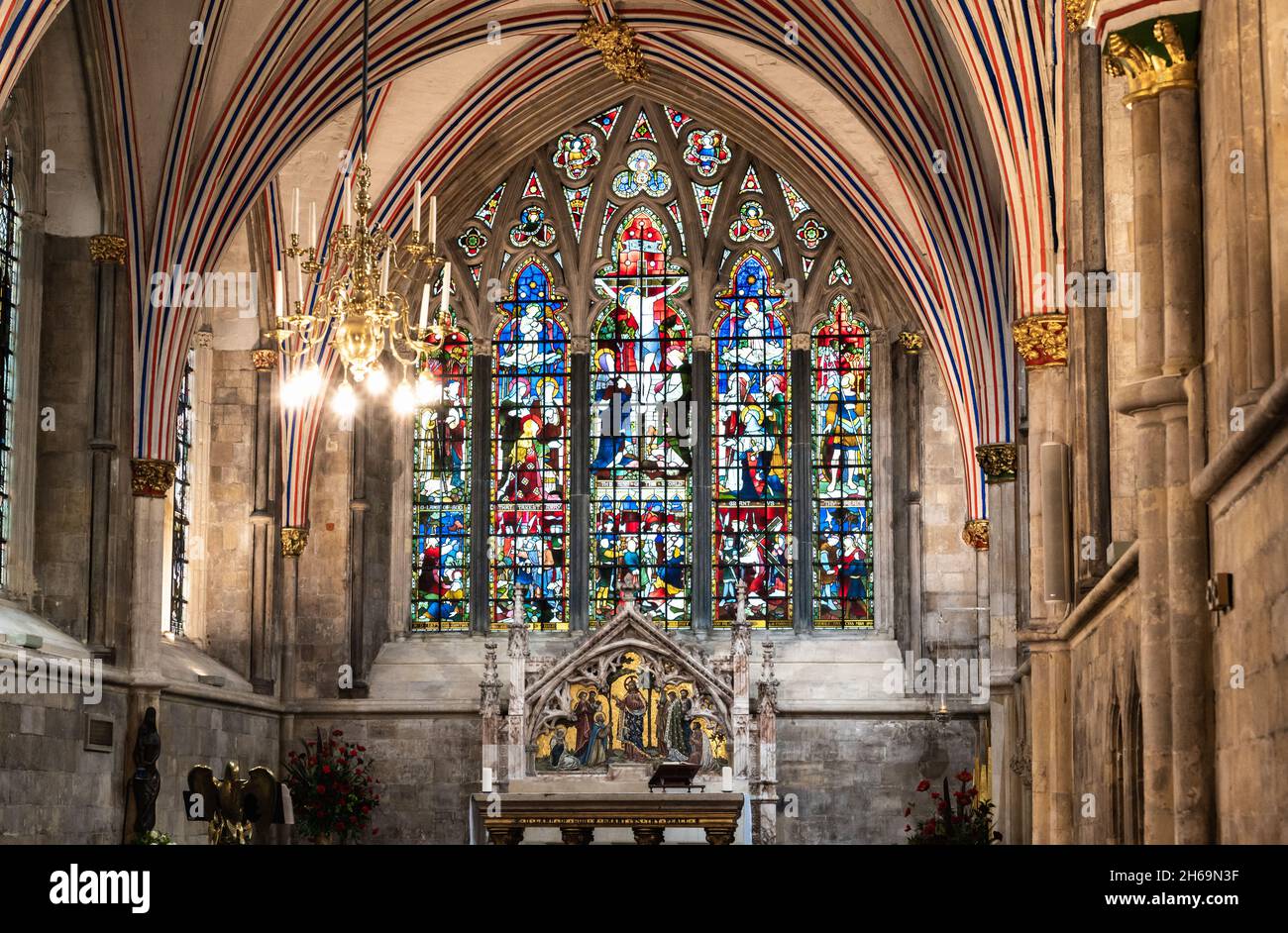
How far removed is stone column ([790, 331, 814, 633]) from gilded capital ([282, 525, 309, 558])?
550 cm

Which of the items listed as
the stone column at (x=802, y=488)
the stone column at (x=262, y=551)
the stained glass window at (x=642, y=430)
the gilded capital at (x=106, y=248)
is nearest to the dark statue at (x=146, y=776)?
the stone column at (x=262, y=551)

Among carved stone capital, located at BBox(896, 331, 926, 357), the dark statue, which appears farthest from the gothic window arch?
the dark statue

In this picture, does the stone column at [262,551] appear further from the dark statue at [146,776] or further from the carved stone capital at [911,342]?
the carved stone capital at [911,342]

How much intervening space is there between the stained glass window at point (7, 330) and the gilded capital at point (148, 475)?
1.08 metres

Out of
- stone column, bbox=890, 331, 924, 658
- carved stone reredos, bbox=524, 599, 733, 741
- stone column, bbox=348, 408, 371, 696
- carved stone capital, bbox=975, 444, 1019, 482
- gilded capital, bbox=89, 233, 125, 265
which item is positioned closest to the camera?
gilded capital, bbox=89, 233, 125, 265

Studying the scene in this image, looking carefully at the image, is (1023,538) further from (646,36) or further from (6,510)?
(6,510)

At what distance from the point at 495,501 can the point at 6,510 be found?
21.5 feet

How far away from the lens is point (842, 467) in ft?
68.2

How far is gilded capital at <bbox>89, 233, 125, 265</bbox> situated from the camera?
16000 millimetres

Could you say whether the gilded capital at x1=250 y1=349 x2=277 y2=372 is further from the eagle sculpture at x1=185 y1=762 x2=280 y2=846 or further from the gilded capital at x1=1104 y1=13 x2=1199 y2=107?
the gilded capital at x1=1104 y1=13 x2=1199 y2=107

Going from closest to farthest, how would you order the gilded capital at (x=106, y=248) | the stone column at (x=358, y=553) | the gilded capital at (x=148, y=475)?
the gilded capital at (x=106, y=248), the gilded capital at (x=148, y=475), the stone column at (x=358, y=553)

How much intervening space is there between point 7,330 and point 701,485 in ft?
26.4

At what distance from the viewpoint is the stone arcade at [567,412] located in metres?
12.9
